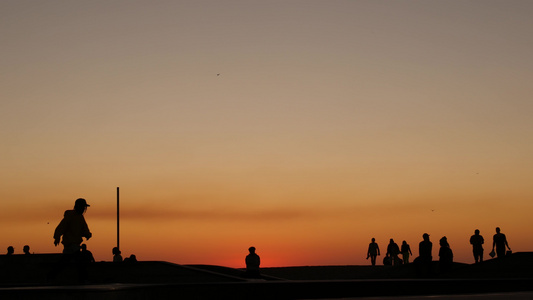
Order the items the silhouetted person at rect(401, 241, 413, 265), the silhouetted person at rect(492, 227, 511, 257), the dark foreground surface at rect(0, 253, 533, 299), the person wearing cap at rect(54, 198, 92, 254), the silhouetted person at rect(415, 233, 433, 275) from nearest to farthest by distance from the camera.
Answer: the dark foreground surface at rect(0, 253, 533, 299), the person wearing cap at rect(54, 198, 92, 254), the silhouetted person at rect(415, 233, 433, 275), the silhouetted person at rect(492, 227, 511, 257), the silhouetted person at rect(401, 241, 413, 265)

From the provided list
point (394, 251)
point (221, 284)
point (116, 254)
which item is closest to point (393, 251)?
point (394, 251)

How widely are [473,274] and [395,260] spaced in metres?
12.3

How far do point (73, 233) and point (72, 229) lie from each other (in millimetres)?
72

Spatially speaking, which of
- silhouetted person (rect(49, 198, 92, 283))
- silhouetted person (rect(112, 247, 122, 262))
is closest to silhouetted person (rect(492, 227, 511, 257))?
silhouetted person (rect(112, 247, 122, 262))

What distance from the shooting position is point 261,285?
54.0 ft

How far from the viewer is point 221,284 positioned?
16.6 meters

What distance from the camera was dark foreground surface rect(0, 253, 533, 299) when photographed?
11.5 meters

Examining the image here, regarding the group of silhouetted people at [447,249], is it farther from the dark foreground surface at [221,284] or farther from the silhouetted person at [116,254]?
the silhouetted person at [116,254]

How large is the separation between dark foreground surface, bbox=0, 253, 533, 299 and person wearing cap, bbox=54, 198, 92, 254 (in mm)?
713

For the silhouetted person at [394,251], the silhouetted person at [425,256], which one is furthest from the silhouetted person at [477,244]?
the silhouetted person at [394,251]

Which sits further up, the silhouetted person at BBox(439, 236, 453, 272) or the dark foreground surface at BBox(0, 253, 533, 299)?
the silhouetted person at BBox(439, 236, 453, 272)

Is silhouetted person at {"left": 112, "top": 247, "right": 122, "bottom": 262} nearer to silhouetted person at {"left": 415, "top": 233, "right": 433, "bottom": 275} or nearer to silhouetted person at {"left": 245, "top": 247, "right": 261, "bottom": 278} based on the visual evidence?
silhouetted person at {"left": 245, "top": 247, "right": 261, "bottom": 278}

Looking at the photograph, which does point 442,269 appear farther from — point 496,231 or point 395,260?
point 395,260

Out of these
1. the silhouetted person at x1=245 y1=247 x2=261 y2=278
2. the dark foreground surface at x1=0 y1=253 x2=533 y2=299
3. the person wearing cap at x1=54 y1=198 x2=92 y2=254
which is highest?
the person wearing cap at x1=54 y1=198 x2=92 y2=254
